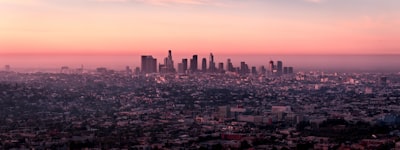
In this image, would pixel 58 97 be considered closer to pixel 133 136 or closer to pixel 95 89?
pixel 95 89

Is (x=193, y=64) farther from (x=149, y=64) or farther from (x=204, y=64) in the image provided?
(x=149, y=64)

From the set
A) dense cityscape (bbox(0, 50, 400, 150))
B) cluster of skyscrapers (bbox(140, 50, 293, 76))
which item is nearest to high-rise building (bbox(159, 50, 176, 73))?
cluster of skyscrapers (bbox(140, 50, 293, 76))

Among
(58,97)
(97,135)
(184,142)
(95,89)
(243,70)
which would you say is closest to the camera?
(184,142)

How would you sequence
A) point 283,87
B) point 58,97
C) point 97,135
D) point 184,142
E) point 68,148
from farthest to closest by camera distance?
point 283,87, point 58,97, point 97,135, point 184,142, point 68,148

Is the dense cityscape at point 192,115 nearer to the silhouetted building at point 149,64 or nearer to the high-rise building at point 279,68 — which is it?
the silhouetted building at point 149,64

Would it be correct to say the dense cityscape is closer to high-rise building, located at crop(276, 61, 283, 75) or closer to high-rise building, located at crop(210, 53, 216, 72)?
high-rise building, located at crop(210, 53, 216, 72)

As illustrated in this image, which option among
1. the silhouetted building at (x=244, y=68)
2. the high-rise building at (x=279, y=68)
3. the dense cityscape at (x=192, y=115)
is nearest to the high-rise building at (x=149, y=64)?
the silhouetted building at (x=244, y=68)

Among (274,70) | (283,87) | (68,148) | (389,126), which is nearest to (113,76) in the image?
(283,87)

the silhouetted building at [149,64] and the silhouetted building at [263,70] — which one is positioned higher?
the silhouetted building at [149,64]
